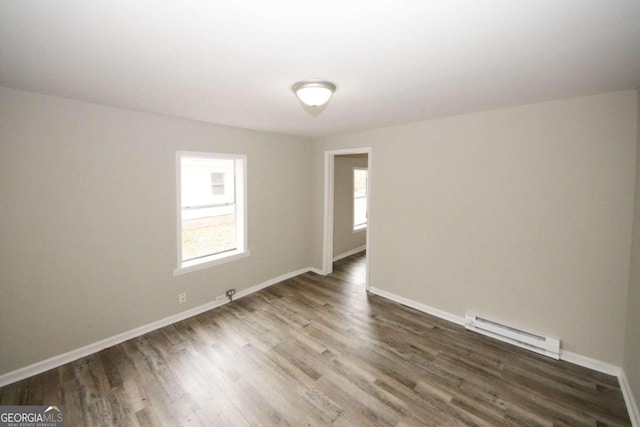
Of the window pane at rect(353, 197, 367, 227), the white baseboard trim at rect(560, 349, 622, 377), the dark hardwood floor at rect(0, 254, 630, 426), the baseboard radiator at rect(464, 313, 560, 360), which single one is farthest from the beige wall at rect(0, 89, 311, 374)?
the white baseboard trim at rect(560, 349, 622, 377)

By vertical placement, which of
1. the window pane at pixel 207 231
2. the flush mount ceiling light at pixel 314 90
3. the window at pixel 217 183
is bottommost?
the window pane at pixel 207 231

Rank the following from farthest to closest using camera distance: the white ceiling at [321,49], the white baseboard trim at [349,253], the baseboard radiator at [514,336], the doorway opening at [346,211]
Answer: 1. the white baseboard trim at [349,253]
2. the doorway opening at [346,211]
3. the baseboard radiator at [514,336]
4. the white ceiling at [321,49]

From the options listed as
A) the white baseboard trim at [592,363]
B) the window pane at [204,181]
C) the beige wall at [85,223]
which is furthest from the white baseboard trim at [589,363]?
the window pane at [204,181]

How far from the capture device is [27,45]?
1444mm

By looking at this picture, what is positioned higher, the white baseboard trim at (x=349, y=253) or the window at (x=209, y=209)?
the window at (x=209, y=209)

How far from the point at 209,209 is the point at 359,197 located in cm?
372

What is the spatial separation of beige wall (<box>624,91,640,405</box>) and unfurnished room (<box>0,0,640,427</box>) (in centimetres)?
3

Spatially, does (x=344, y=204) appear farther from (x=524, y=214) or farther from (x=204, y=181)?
(x=524, y=214)

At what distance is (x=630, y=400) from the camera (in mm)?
2027

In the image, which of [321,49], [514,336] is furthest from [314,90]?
[514,336]

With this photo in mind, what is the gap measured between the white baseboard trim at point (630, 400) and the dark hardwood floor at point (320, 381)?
5 centimetres

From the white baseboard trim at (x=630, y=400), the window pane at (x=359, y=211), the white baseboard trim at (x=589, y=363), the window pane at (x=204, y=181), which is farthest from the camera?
the window pane at (x=359, y=211)

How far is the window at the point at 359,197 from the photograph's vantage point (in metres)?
6.18

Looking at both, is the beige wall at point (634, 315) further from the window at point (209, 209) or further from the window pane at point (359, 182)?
the window pane at point (359, 182)
